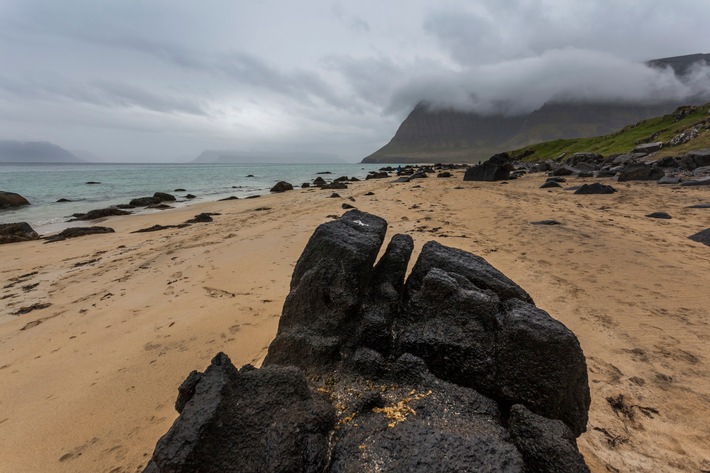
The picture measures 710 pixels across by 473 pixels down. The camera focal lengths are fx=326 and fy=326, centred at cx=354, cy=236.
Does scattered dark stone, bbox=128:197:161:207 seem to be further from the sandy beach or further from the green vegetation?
the green vegetation

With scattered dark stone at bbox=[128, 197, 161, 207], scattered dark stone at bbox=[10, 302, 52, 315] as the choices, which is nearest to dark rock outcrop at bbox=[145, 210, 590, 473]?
scattered dark stone at bbox=[10, 302, 52, 315]

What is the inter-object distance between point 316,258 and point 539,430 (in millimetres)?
2543

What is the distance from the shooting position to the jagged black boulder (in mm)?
1901

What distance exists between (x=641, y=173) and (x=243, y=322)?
2505 centimetres

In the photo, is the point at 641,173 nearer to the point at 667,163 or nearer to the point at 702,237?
the point at 667,163

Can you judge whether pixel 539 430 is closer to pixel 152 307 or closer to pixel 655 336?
pixel 655 336

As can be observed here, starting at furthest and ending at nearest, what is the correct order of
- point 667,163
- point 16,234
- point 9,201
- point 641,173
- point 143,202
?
1. point 667,163
2. point 143,202
3. point 9,201
4. point 641,173
5. point 16,234

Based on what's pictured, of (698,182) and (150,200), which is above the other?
(698,182)

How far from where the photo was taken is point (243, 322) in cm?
525

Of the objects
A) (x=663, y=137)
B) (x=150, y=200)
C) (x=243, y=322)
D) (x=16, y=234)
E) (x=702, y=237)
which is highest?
(x=663, y=137)

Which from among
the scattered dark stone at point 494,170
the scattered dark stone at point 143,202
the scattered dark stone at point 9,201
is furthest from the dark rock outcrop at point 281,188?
the scattered dark stone at point 9,201

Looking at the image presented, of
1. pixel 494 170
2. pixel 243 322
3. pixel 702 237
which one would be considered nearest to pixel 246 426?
pixel 243 322

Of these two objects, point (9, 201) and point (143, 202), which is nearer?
point (9, 201)

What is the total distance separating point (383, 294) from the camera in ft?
11.7
